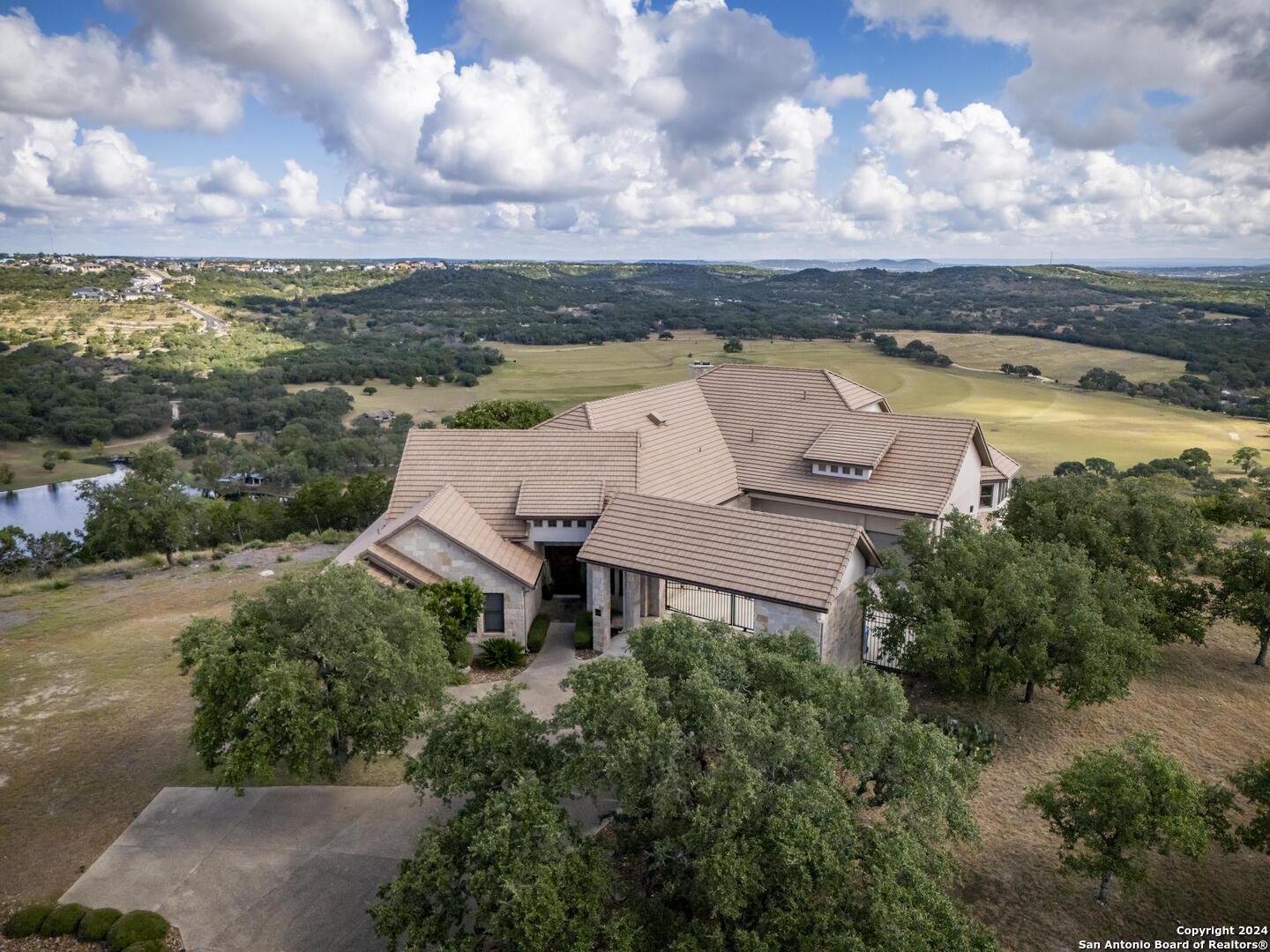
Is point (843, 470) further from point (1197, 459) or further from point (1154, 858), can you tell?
point (1197, 459)

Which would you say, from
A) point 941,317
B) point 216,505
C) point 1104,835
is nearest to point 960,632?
point 1104,835

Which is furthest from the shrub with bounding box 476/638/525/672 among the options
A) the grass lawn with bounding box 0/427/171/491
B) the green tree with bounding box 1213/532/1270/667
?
the grass lawn with bounding box 0/427/171/491

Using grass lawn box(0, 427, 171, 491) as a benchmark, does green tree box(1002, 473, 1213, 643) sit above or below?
above

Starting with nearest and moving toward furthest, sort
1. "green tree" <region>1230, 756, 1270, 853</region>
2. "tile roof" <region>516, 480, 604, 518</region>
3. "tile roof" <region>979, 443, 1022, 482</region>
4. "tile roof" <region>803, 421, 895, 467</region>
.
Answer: "green tree" <region>1230, 756, 1270, 853</region> → "tile roof" <region>516, 480, 604, 518</region> → "tile roof" <region>803, 421, 895, 467</region> → "tile roof" <region>979, 443, 1022, 482</region>

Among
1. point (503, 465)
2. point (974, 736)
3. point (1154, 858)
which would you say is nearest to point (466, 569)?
point (503, 465)

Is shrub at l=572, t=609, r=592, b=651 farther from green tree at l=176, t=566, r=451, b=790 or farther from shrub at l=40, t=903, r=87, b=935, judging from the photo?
shrub at l=40, t=903, r=87, b=935
